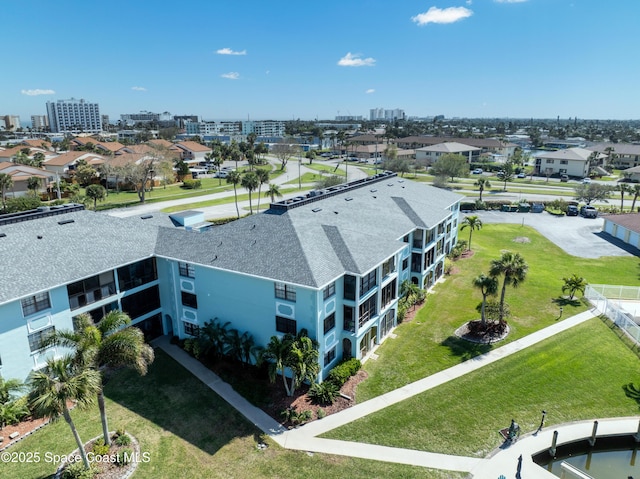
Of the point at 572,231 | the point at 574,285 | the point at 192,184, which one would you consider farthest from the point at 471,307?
the point at 192,184

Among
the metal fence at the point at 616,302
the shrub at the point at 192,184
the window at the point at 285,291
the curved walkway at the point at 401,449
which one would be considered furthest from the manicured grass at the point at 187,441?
the shrub at the point at 192,184

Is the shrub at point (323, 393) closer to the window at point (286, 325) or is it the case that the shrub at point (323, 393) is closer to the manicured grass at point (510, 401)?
the manicured grass at point (510, 401)

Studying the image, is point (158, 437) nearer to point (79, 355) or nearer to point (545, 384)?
point (79, 355)

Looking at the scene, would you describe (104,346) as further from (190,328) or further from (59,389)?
(190,328)

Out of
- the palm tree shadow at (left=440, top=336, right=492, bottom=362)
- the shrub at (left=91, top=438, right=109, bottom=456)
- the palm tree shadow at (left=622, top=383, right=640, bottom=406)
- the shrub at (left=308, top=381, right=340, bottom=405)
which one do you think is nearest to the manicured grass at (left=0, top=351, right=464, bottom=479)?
the shrub at (left=91, top=438, right=109, bottom=456)

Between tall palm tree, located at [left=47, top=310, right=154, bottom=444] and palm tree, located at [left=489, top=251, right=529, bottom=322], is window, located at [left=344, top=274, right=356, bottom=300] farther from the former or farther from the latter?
tall palm tree, located at [left=47, top=310, right=154, bottom=444]

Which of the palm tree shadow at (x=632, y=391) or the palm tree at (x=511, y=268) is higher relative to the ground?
the palm tree at (x=511, y=268)
